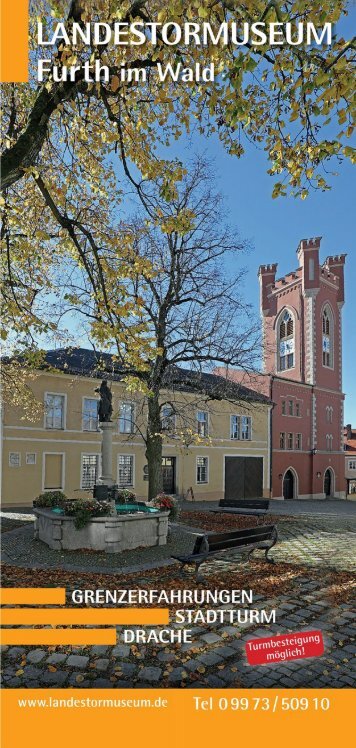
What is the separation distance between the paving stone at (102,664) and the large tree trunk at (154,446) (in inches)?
408

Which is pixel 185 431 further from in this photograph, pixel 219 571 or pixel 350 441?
pixel 350 441

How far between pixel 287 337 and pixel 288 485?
1242 cm

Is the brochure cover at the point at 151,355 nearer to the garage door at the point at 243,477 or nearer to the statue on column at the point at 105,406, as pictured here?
the statue on column at the point at 105,406

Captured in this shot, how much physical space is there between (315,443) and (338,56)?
38.0 m

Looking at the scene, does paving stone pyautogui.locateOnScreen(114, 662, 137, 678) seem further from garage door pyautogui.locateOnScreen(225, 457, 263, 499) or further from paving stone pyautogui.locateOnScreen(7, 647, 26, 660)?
garage door pyautogui.locateOnScreen(225, 457, 263, 499)

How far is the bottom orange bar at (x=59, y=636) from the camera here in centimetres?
498

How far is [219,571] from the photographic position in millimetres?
8602

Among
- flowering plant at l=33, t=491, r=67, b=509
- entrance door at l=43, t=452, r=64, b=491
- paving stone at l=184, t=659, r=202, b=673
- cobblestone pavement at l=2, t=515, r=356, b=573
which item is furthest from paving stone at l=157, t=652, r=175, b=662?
entrance door at l=43, t=452, r=64, b=491

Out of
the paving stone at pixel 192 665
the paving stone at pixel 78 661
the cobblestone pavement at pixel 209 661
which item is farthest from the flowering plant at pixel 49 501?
the paving stone at pixel 192 665

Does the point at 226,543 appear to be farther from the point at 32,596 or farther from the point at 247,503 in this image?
the point at 247,503

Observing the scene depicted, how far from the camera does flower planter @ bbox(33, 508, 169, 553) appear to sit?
10383 mm

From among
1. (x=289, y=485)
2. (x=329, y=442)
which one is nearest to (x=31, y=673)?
(x=289, y=485)

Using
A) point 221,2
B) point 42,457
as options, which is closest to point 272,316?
point 42,457

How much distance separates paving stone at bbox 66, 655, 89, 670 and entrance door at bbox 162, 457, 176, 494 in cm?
2466
